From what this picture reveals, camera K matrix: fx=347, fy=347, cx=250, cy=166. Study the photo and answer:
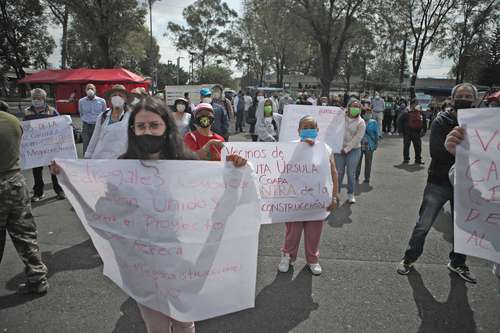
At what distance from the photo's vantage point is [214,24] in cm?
5234

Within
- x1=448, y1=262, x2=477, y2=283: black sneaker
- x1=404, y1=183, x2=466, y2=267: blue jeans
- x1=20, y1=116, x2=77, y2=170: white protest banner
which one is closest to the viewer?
x1=404, y1=183, x2=466, y2=267: blue jeans

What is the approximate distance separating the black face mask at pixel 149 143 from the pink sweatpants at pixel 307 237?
192 cm

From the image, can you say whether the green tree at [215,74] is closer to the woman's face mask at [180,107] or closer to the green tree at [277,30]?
the green tree at [277,30]

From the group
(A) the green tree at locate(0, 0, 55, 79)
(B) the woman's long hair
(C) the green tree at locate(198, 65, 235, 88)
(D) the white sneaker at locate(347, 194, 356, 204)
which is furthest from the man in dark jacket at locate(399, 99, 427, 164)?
(C) the green tree at locate(198, 65, 235, 88)

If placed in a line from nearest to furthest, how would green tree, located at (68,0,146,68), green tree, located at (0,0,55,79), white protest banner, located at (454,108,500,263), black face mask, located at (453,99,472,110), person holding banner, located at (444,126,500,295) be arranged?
1. white protest banner, located at (454,108,500,263)
2. person holding banner, located at (444,126,500,295)
3. black face mask, located at (453,99,472,110)
4. green tree, located at (68,0,146,68)
5. green tree, located at (0,0,55,79)

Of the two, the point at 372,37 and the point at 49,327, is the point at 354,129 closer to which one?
the point at 49,327

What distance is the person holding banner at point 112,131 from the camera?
4.30 meters

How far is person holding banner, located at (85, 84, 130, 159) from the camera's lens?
4297 mm

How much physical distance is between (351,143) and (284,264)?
2973mm

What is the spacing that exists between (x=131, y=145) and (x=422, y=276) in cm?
314

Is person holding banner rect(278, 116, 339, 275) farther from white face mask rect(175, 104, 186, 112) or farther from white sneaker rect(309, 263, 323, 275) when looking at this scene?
white face mask rect(175, 104, 186, 112)

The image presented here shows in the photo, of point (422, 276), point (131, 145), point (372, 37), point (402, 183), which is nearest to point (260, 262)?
point (422, 276)

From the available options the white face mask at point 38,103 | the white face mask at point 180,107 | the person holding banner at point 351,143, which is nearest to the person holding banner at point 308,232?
the person holding banner at point 351,143

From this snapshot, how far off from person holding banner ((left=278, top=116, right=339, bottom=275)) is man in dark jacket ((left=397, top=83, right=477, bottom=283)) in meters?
0.86
